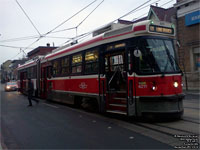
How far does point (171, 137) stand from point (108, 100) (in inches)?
116

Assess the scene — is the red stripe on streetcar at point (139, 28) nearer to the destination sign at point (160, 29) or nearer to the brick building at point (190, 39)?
the destination sign at point (160, 29)

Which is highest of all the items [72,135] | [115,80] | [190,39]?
[190,39]

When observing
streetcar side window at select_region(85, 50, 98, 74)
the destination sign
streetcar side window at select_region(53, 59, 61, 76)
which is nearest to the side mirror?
the destination sign

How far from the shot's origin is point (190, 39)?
20812mm

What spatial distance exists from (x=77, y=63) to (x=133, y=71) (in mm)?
3698

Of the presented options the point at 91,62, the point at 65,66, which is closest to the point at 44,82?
the point at 65,66

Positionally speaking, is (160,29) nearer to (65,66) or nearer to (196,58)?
(65,66)

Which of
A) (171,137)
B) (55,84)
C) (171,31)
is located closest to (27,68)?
(55,84)

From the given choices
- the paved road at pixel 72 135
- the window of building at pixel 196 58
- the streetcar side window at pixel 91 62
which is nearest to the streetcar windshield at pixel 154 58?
the paved road at pixel 72 135

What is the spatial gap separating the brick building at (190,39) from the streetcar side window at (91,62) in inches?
532

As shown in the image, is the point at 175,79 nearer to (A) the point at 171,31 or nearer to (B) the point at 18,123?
(A) the point at 171,31

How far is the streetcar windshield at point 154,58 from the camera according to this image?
6.75 metres

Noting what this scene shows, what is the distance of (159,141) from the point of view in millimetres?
5125

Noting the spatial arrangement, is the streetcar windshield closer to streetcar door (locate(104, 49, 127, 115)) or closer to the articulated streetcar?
the articulated streetcar
